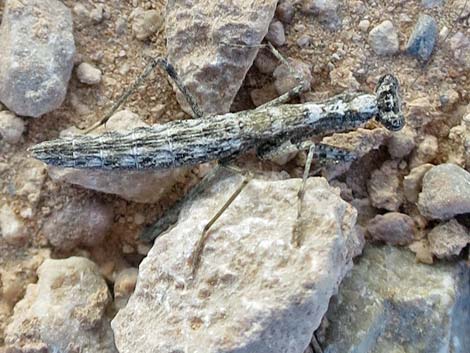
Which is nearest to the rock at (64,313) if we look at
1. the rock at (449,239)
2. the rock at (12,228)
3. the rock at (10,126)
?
the rock at (12,228)

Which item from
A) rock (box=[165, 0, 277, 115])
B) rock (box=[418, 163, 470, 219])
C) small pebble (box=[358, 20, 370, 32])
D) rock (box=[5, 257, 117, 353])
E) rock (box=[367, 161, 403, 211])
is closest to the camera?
rock (box=[5, 257, 117, 353])

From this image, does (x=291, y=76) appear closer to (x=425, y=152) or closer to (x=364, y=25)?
(x=364, y=25)

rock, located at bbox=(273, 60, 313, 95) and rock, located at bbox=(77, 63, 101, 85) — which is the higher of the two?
rock, located at bbox=(273, 60, 313, 95)

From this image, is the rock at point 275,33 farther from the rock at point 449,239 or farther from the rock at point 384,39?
the rock at point 449,239

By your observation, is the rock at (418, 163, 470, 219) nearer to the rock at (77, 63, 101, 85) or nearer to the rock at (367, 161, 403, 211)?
the rock at (367, 161, 403, 211)

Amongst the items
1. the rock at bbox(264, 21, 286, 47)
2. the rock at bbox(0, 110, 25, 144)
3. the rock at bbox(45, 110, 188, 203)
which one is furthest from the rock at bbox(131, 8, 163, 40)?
the rock at bbox(0, 110, 25, 144)

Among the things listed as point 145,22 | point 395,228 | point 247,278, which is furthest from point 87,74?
point 395,228
